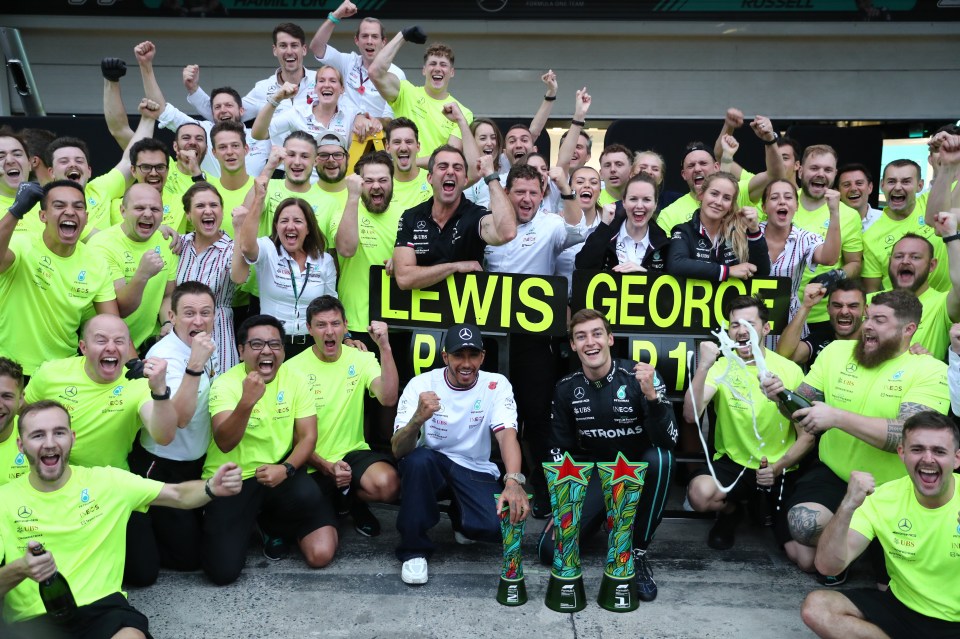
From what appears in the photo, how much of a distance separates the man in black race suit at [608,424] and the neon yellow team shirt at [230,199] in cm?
283

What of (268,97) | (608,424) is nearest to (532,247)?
(608,424)

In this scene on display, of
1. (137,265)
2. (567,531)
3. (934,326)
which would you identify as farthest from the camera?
(137,265)

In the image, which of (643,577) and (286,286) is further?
(286,286)

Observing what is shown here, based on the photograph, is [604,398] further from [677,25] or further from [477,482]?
[677,25]

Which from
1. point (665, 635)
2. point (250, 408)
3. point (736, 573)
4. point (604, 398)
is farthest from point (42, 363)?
point (736, 573)

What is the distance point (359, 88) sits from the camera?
9.25 metres

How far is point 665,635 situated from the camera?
494 cm

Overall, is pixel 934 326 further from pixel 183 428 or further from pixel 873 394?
pixel 183 428

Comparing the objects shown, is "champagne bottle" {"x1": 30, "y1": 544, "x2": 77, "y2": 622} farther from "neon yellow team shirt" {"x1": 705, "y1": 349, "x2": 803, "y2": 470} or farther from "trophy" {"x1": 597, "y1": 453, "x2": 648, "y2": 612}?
"neon yellow team shirt" {"x1": 705, "y1": 349, "x2": 803, "y2": 470}

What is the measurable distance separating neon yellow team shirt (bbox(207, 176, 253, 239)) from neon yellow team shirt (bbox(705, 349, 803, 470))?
3.63 meters

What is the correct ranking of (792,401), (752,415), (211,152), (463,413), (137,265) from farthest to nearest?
(211,152) < (137,265) < (752,415) < (463,413) < (792,401)

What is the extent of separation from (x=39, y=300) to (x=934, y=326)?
19.1 feet

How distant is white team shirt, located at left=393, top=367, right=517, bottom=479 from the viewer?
5.89 m

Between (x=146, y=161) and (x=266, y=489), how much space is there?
2.72 metres
